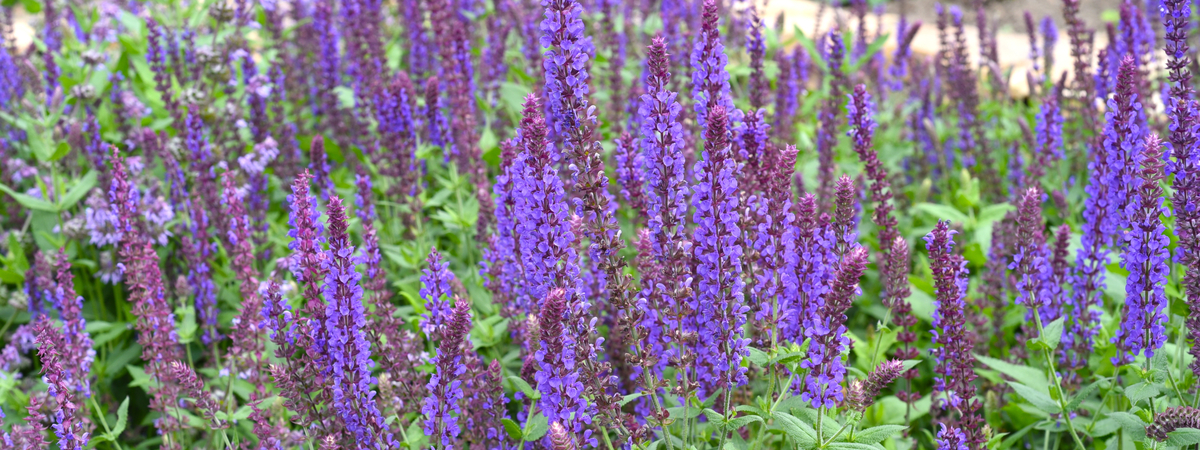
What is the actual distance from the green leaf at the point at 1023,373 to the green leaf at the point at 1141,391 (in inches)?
23.6

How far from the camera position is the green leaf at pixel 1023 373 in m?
4.05

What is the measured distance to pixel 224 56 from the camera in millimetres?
5934

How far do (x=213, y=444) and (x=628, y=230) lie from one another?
2502 mm

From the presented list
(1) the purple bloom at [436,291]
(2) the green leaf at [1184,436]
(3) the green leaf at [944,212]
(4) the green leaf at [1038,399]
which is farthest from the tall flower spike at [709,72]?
(3) the green leaf at [944,212]

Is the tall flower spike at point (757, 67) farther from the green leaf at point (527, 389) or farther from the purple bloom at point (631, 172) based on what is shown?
the green leaf at point (527, 389)

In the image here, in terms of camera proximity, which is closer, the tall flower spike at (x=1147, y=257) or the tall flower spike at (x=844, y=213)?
the tall flower spike at (x=844, y=213)

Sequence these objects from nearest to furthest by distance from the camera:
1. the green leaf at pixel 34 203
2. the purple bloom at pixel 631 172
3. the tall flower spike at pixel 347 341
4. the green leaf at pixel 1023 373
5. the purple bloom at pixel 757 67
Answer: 1. the tall flower spike at pixel 347 341
2. the purple bloom at pixel 631 172
3. the green leaf at pixel 1023 373
4. the purple bloom at pixel 757 67
5. the green leaf at pixel 34 203

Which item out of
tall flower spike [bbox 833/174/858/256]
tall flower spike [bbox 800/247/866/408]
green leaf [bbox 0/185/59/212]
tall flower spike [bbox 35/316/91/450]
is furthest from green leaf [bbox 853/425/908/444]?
green leaf [bbox 0/185/59/212]

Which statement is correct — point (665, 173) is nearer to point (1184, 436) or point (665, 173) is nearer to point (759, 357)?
point (759, 357)

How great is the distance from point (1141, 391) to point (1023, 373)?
0.78 m

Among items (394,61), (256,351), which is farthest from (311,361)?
(394,61)

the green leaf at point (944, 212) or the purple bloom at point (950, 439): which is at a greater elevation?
the green leaf at point (944, 212)

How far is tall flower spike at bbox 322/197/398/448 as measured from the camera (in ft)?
9.75

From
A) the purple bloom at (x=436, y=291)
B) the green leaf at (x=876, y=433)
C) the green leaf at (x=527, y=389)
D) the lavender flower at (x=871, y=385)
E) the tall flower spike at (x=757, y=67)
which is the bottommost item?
the green leaf at (x=876, y=433)
